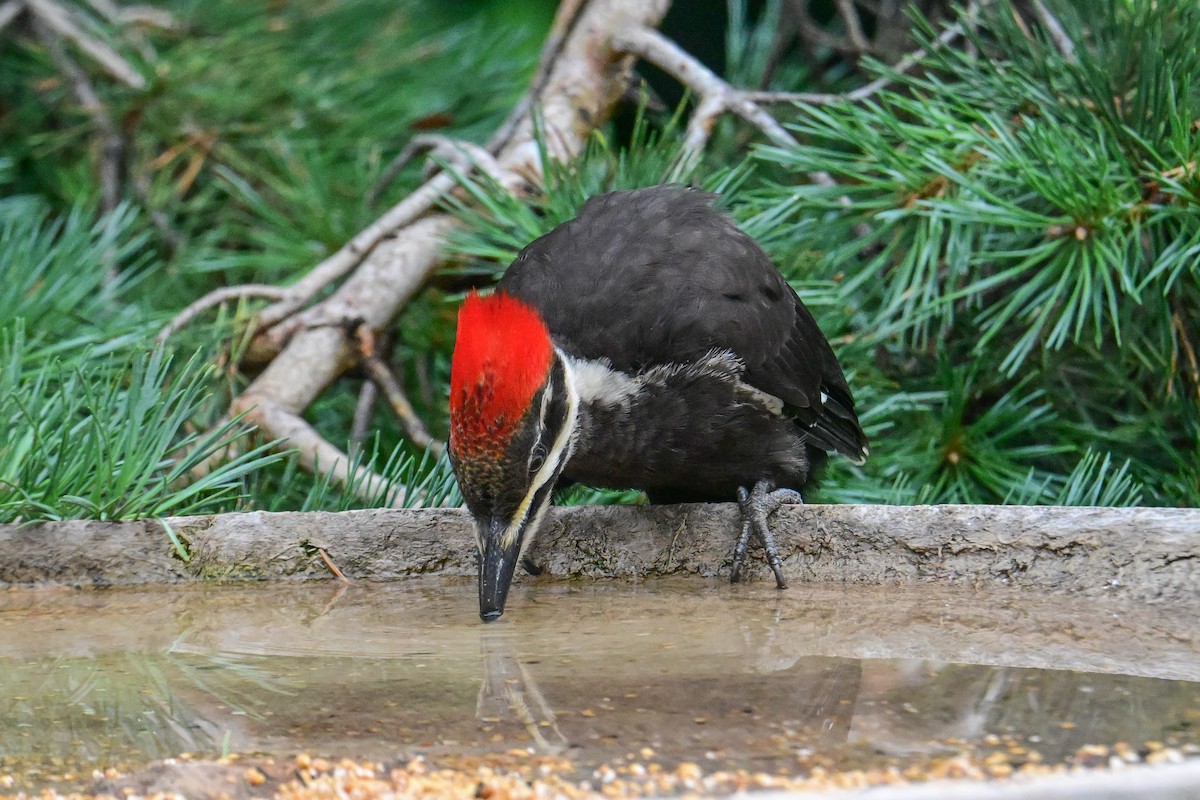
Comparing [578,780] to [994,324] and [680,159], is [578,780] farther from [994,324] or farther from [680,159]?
[680,159]

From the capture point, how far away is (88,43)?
3.46m

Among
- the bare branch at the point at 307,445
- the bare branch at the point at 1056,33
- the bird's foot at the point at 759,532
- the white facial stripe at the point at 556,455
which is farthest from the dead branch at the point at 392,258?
the bare branch at the point at 1056,33

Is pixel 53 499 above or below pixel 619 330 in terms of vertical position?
below

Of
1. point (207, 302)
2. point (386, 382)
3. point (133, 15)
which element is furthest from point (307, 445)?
point (133, 15)

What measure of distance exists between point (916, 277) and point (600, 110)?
104 centimetres

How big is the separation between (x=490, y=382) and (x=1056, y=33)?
144cm

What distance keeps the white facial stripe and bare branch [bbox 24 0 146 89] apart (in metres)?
2.08

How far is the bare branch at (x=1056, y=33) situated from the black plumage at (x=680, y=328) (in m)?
0.73

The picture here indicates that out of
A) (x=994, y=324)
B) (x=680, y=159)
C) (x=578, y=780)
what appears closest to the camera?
(x=578, y=780)

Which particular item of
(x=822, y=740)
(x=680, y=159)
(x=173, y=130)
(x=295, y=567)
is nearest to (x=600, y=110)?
(x=680, y=159)

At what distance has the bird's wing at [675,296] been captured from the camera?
209 cm

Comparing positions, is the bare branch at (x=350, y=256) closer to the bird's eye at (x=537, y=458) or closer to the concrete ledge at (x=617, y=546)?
the concrete ledge at (x=617, y=546)

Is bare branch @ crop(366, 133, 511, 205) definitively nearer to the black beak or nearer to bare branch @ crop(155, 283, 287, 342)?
bare branch @ crop(155, 283, 287, 342)

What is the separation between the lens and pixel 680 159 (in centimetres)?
261
